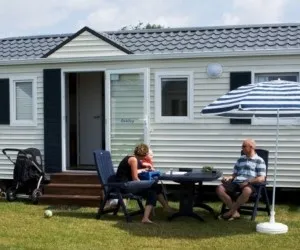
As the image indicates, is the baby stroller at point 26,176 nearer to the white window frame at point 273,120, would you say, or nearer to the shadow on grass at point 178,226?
the shadow on grass at point 178,226

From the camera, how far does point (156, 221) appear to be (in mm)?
7562

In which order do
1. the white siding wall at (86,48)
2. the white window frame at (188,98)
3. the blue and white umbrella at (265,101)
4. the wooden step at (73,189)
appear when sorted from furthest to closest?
the white siding wall at (86,48) < the white window frame at (188,98) < the wooden step at (73,189) < the blue and white umbrella at (265,101)

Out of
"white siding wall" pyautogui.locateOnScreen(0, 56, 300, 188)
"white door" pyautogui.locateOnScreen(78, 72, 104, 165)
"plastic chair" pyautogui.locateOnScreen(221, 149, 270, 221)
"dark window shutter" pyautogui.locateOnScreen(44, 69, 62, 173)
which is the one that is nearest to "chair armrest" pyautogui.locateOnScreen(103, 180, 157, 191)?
"plastic chair" pyautogui.locateOnScreen(221, 149, 270, 221)

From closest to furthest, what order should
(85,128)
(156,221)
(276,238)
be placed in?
(276,238), (156,221), (85,128)

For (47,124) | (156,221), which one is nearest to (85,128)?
(47,124)

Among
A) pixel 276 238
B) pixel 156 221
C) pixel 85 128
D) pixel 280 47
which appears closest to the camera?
pixel 276 238

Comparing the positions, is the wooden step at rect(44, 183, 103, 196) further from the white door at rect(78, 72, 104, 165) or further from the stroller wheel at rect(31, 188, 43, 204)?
the white door at rect(78, 72, 104, 165)

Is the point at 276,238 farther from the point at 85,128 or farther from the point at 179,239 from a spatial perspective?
the point at 85,128

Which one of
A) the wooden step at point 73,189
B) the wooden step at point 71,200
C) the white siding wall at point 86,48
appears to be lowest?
the wooden step at point 71,200

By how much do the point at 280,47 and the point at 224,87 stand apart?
1.10 meters

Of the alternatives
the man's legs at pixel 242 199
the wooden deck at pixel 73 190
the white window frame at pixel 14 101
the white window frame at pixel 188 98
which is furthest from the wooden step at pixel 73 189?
the man's legs at pixel 242 199

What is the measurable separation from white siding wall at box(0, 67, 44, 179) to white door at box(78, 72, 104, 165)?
110cm

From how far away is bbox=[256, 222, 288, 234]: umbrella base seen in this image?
673 cm

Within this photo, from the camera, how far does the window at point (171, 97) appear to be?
9.28m
